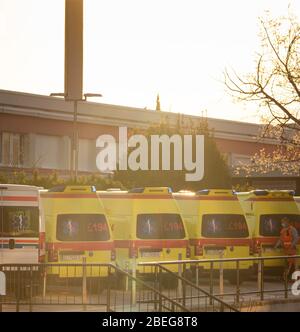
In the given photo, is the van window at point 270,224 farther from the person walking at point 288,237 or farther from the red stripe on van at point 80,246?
the red stripe on van at point 80,246

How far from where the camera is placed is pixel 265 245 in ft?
112

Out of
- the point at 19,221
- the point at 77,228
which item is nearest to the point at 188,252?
the point at 77,228

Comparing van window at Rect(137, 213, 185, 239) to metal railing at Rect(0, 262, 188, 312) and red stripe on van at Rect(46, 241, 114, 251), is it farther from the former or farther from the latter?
metal railing at Rect(0, 262, 188, 312)

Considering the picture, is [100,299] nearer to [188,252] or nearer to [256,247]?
[188,252]

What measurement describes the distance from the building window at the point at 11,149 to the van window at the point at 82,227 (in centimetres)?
4019

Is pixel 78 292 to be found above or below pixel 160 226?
below

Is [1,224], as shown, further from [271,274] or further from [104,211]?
[271,274]

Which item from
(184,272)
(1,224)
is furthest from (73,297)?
(1,224)

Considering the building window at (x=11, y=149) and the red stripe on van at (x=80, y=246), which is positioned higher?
the building window at (x=11, y=149)

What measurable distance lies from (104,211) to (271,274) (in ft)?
16.5

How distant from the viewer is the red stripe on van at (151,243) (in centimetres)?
3042

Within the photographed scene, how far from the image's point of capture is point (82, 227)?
96.2 feet

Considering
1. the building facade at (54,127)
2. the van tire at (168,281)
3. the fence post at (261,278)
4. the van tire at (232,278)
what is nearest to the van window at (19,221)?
the van tire at (232,278)

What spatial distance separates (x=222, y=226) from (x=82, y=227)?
5.02 m
